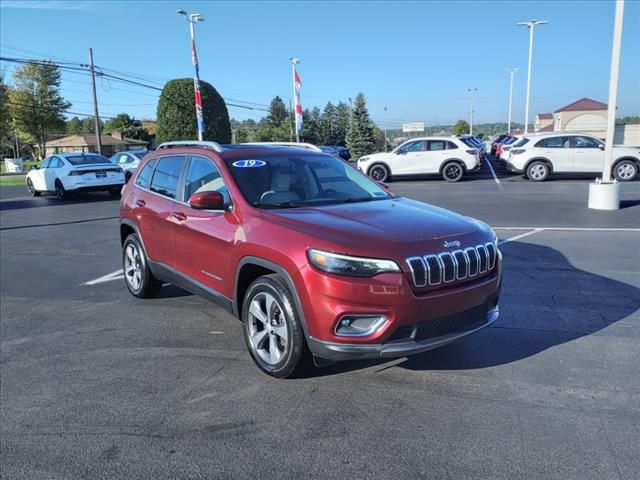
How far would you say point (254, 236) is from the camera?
385cm

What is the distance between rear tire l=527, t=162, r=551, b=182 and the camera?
19.3 m

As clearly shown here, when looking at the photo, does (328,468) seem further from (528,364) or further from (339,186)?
(339,186)

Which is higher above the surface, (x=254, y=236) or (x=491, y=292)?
(x=254, y=236)

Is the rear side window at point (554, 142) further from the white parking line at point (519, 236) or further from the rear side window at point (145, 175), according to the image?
the rear side window at point (145, 175)

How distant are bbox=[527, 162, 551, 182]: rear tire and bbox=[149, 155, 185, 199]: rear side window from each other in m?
16.9

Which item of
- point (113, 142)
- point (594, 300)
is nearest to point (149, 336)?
point (594, 300)

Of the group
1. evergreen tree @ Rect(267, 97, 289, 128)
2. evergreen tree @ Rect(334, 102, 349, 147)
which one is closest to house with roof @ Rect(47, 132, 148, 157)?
evergreen tree @ Rect(334, 102, 349, 147)

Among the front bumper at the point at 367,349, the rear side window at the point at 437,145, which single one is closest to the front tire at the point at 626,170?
the rear side window at the point at 437,145

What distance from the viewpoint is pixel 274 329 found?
381cm

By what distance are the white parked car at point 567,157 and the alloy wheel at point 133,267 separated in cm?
1679

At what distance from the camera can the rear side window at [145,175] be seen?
585cm

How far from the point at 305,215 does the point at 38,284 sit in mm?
4778

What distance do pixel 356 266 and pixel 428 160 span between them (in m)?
18.1

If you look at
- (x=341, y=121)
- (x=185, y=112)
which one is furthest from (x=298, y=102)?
(x=341, y=121)
